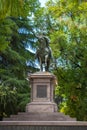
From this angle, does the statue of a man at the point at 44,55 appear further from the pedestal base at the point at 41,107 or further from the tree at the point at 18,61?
the tree at the point at 18,61

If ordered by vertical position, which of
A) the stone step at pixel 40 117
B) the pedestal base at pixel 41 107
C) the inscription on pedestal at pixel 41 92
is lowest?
the stone step at pixel 40 117

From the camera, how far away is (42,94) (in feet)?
57.2

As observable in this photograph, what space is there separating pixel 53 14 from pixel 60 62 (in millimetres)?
3627

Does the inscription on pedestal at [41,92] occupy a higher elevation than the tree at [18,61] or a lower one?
lower

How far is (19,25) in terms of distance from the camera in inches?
1072

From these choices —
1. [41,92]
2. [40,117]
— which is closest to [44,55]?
[41,92]

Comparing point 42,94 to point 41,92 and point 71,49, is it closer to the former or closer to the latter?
point 41,92

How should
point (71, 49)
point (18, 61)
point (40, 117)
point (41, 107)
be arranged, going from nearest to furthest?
1. point (40, 117)
2. point (41, 107)
3. point (18, 61)
4. point (71, 49)

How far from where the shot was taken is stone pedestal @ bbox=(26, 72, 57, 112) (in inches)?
672

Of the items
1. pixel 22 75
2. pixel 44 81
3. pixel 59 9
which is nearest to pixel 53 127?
pixel 44 81

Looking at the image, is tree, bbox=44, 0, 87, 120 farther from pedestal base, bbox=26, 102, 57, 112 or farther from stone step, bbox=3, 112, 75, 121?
stone step, bbox=3, 112, 75, 121

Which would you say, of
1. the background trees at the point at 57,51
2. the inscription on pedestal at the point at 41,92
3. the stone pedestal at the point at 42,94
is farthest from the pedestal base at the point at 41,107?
the background trees at the point at 57,51

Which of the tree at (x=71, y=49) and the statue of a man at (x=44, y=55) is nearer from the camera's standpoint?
the statue of a man at (x=44, y=55)

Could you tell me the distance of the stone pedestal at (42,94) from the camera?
17078mm
